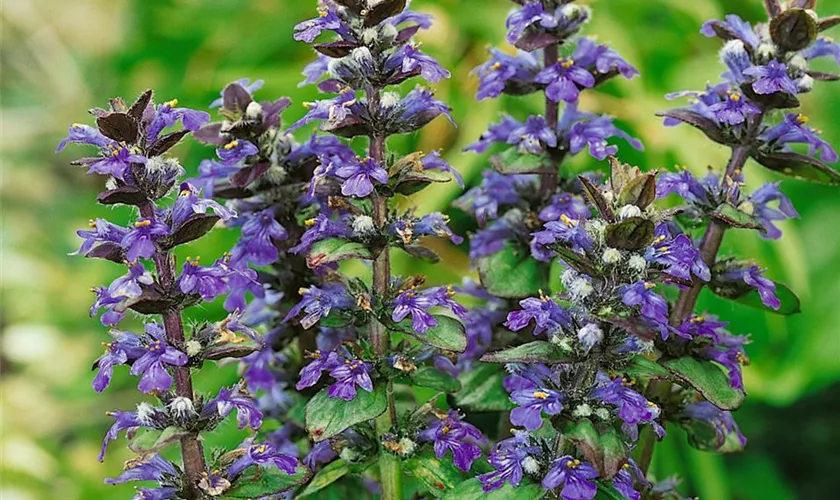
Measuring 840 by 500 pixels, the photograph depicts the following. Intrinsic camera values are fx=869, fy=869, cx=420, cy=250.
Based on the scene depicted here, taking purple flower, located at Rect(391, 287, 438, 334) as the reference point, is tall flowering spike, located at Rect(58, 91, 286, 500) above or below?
above

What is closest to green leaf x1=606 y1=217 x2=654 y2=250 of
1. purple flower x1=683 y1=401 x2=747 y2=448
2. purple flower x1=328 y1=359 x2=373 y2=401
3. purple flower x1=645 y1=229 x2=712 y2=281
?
purple flower x1=645 y1=229 x2=712 y2=281

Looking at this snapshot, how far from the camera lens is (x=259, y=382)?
131 cm

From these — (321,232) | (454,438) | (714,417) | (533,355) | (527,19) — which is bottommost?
(714,417)

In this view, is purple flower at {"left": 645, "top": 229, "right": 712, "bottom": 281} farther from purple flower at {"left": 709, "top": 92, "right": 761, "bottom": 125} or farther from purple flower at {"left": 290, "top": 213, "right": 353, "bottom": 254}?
purple flower at {"left": 290, "top": 213, "right": 353, "bottom": 254}

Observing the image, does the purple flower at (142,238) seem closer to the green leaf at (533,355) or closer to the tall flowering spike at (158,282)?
the tall flowering spike at (158,282)

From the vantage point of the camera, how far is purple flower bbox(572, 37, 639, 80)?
1.29 m

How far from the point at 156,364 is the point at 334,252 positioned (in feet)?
0.80

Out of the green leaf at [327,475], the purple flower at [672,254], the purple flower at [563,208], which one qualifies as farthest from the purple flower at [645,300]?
the green leaf at [327,475]

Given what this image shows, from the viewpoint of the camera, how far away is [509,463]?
3.45 ft

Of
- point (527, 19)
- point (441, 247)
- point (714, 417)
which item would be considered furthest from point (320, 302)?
point (441, 247)

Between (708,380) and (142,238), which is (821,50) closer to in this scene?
(708,380)

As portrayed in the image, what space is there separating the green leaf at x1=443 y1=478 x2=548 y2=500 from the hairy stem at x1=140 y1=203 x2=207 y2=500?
12.5 inches

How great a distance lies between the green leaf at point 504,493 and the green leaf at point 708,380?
22cm

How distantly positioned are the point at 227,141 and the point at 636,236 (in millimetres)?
584
